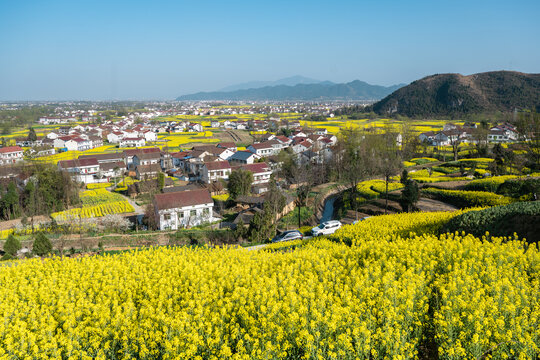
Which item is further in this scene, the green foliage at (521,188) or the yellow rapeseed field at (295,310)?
the green foliage at (521,188)

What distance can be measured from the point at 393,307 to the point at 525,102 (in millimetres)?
102237

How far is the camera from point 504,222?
9602 millimetres

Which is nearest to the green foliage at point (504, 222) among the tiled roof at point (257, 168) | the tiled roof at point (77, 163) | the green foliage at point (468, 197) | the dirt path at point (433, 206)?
the green foliage at point (468, 197)

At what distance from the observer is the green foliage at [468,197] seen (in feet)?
57.4

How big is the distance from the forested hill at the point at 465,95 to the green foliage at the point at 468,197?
3043 inches

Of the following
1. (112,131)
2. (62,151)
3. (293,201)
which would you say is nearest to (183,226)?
(293,201)

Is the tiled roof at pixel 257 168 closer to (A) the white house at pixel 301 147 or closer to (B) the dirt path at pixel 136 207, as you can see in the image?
(B) the dirt path at pixel 136 207

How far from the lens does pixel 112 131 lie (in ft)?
274

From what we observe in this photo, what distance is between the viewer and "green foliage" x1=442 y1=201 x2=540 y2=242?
891 cm

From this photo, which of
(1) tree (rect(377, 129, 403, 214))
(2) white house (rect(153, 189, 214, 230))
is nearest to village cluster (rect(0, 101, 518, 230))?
(2) white house (rect(153, 189, 214, 230))

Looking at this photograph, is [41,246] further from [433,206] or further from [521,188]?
[521,188]

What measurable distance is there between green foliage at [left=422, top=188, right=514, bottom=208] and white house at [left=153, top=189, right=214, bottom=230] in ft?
53.7

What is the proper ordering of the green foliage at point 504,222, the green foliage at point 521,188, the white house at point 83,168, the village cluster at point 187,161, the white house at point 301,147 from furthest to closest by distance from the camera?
the white house at point 301,147, the white house at point 83,168, the village cluster at point 187,161, the green foliage at point 521,188, the green foliage at point 504,222

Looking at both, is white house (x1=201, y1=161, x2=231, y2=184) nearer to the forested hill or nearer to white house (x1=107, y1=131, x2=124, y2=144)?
white house (x1=107, y1=131, x2=124, y2=144)
